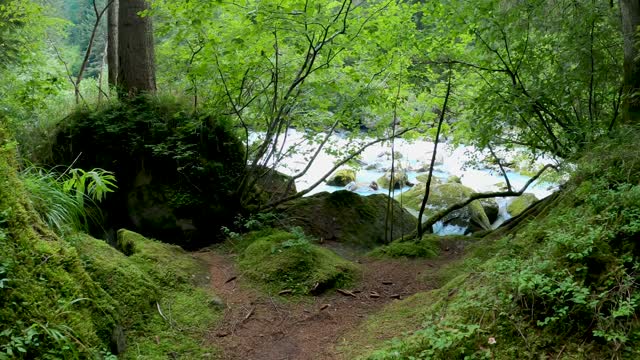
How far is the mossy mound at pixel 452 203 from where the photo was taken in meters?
12.4

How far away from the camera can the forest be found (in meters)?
2.88

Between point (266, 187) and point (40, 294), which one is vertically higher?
point (266, 187)

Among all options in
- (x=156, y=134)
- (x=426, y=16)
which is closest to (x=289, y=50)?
(x=426, y=16)

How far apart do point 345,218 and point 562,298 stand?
6522 millimetres

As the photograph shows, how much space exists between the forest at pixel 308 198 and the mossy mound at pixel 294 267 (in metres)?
0.03

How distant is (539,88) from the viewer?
6.29m

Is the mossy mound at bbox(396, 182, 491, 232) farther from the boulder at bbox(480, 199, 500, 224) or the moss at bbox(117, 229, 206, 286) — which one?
the moss at bbox(117, 229, 206, 286)

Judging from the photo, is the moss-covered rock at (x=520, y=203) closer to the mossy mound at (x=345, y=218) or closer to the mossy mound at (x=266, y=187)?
the mossy mound at (x=345, y=218)

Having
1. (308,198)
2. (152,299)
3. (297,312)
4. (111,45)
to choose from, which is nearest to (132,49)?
(111,45)

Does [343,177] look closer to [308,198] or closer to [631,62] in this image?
[308,198]

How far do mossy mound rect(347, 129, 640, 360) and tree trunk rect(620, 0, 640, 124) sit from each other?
4.53ft

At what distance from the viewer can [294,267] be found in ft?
18.7

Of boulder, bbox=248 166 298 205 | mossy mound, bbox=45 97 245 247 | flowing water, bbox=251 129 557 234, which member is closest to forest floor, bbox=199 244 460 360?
mossy mound, bbox=45 97 245 247

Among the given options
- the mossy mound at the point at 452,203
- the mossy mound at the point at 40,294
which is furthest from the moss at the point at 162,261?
the mossy mound at the point at 452,203
